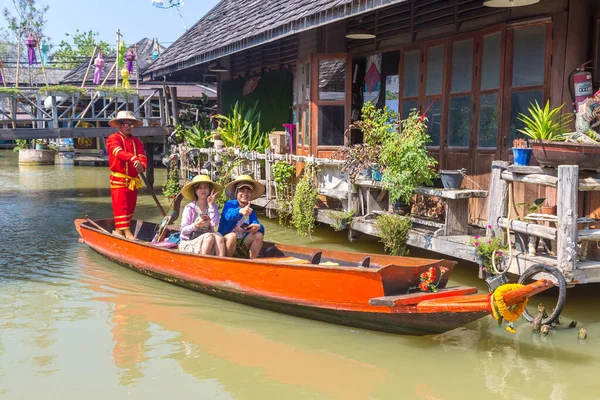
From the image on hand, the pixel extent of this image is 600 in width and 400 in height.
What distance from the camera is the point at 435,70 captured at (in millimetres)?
9766

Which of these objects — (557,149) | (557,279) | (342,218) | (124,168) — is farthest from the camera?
(124,168)

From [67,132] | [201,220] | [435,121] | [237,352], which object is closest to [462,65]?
A: [435,121]

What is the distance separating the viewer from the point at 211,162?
1448 cm

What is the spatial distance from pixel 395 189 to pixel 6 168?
942 inches

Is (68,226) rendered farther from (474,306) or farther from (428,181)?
(474,306)

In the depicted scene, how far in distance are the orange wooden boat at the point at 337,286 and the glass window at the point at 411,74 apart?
369cm

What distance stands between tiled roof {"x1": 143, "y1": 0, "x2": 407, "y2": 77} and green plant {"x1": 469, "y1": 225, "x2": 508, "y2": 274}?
9.84 feet

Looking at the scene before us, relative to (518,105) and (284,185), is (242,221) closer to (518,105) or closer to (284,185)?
(284,185)

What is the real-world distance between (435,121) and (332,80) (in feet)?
7.45

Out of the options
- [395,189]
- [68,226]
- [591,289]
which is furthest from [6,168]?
[591,289]

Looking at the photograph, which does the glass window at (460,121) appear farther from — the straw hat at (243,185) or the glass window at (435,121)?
the straw hat at (243,185)

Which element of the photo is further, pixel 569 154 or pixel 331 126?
pixel 331 126

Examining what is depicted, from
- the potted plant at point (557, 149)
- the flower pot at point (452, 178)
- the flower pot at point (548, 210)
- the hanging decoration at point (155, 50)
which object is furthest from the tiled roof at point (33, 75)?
the flower pot at point (548, 210)

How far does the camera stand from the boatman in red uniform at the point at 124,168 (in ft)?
31.9
